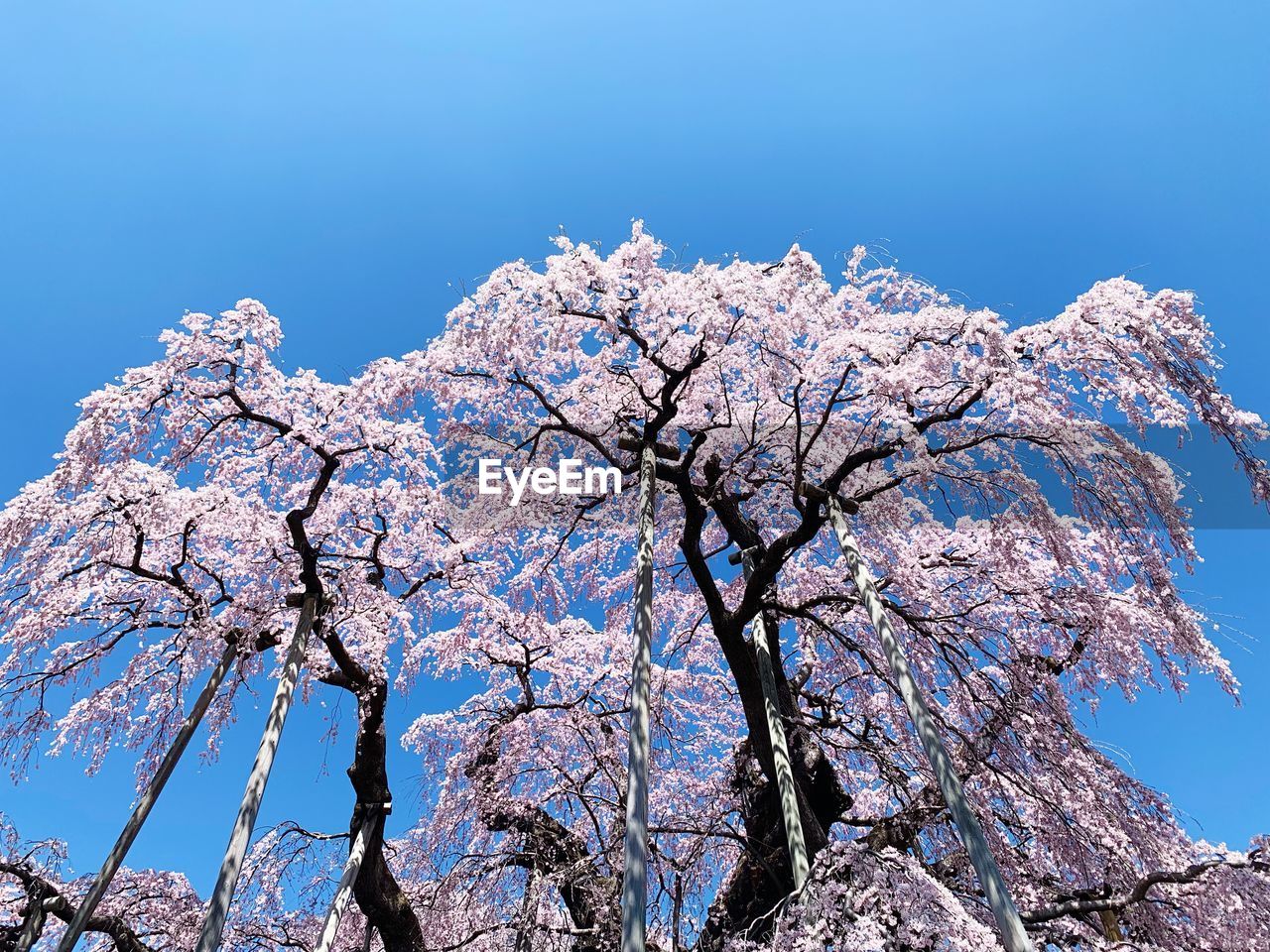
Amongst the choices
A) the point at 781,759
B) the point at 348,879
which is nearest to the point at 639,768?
the point at 781,759

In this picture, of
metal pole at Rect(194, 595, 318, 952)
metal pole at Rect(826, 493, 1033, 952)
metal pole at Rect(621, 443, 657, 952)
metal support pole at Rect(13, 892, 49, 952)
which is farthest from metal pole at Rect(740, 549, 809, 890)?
metal support pole at Rect(13, 892, 49, 952)

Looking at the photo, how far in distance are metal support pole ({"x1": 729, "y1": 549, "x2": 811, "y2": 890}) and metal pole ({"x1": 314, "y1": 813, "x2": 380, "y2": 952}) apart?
4.87 meters

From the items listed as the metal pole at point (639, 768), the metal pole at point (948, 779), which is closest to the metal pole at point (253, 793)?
the metal pole at point (639, 768)

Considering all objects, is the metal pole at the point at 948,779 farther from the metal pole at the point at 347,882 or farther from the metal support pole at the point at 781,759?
the metal pole at the point at 347,882

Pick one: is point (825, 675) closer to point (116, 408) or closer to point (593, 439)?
point (593, 439)

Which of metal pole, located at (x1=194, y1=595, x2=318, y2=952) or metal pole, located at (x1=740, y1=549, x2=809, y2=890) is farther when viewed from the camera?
metal pole, located at (x1=740, y1=549, x2=809, y2=890)

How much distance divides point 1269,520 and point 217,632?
35.0 ft

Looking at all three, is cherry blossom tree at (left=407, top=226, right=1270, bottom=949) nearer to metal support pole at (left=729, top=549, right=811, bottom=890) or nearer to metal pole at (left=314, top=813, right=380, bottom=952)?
metal support pole at (left=729, top=549, right=811, bottom=890)

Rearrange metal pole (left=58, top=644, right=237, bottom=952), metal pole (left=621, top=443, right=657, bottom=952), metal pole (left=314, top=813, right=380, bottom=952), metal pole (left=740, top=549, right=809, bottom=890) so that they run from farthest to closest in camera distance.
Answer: metal pole (left=314, top=813, right=380, bottom=952), metal pole (left=58, top=644, right=237, bottom=952), metal pole (left=740, top=549, right=809, bottom=890), metal pole (left=621, top=443, right=657, bottom=952)

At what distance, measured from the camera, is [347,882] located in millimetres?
7770

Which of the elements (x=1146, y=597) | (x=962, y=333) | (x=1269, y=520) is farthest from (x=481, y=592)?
(x=1269, y=520)

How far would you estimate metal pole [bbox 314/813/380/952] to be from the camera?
7.53 m

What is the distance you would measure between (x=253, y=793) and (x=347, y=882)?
2.41 meters

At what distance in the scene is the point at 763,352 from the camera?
24.9 ft
